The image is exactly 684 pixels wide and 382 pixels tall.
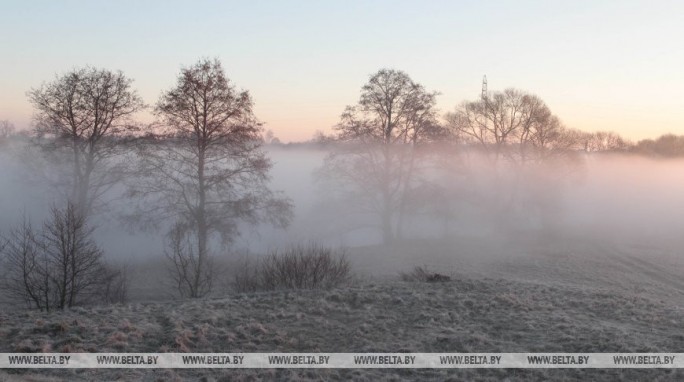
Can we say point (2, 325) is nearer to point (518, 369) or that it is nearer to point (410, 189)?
point (518, 369)

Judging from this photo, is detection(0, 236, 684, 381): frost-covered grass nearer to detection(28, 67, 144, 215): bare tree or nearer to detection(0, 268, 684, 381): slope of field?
detection(0, 268, 684, 381): slope of field

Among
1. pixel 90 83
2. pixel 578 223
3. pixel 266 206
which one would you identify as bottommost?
pixel 578 223

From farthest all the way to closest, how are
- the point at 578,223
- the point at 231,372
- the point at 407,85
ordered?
1. the point at 578,223
2. the point at 407,85
3. the point at 231,372

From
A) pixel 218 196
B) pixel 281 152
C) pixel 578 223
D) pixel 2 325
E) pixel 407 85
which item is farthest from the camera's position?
pixel 281 152

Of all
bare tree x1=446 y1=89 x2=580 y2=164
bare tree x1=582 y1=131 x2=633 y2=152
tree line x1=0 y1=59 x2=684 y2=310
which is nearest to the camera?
tree line x1=0 y1=59 x2=684 y2=310

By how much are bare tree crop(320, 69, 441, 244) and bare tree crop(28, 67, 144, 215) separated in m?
11.4

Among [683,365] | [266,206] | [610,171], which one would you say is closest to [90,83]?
[266,206]

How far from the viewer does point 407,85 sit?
95.1ft

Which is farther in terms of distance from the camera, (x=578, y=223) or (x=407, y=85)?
(x=578, y=223)

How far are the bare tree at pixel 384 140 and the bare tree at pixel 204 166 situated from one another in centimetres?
878

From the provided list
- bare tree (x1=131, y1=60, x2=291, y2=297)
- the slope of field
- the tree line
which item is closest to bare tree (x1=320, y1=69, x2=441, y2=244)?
the tree line

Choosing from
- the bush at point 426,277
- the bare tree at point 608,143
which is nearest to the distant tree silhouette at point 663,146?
the bare tree at point 608,143

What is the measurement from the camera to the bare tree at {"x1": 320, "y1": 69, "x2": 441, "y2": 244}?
2894 centimetres

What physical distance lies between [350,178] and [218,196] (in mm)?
10467
